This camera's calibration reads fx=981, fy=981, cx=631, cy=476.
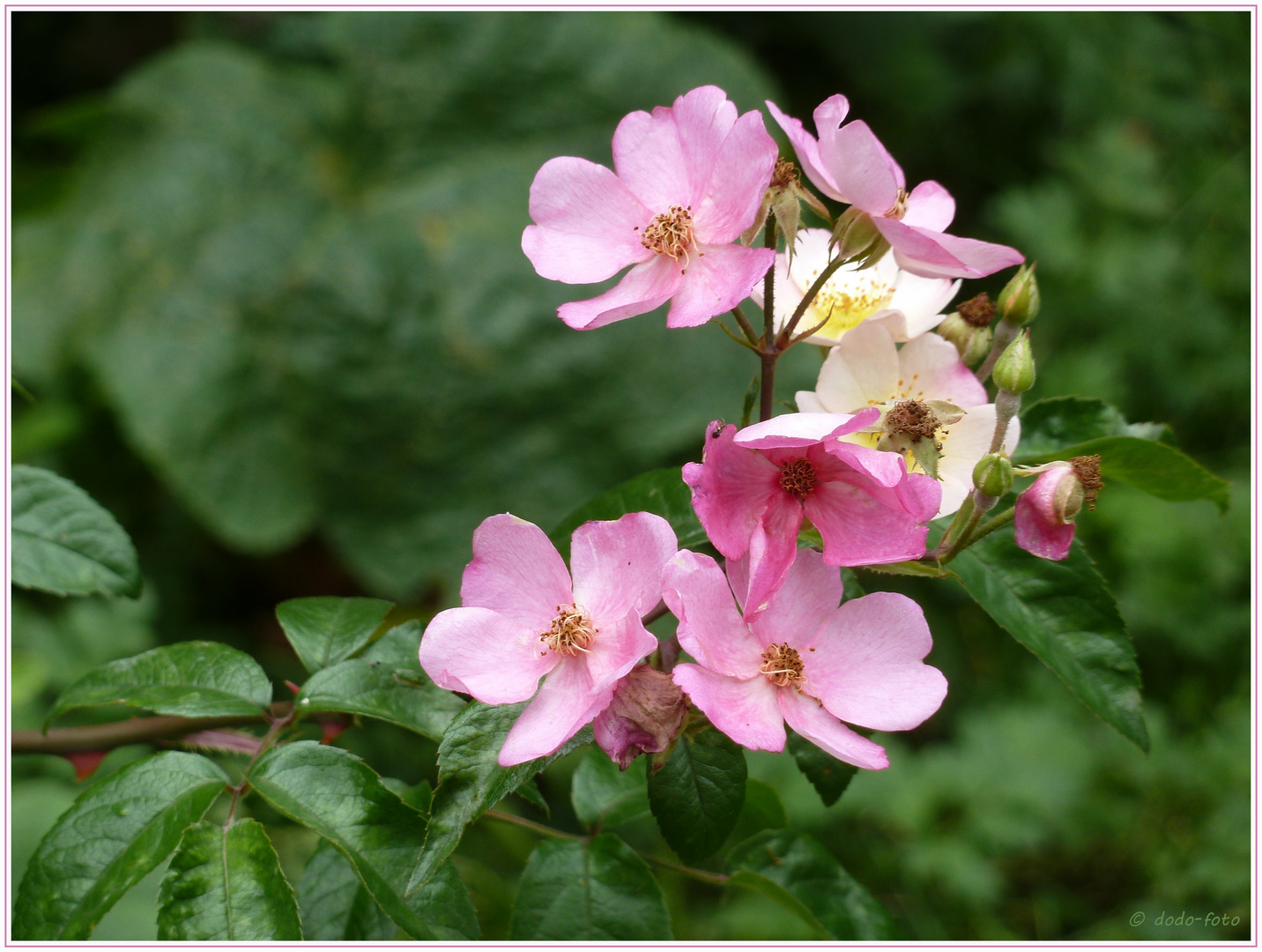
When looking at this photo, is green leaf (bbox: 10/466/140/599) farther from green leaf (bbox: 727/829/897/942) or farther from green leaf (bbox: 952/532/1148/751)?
green leaf (bbox: 952/532/1148/751)

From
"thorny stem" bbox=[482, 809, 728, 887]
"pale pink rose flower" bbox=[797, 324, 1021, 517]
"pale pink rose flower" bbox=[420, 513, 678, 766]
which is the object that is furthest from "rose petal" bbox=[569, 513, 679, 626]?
"thorny stem" bbox=[482, 809, 728, 887]

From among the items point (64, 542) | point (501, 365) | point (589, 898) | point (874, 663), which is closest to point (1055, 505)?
point (874, 663)

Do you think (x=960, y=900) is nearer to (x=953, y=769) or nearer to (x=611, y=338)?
(x=953, y=769)

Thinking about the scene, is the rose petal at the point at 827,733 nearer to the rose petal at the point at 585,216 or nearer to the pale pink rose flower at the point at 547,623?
the pale pink rose flower at the point at 547,623

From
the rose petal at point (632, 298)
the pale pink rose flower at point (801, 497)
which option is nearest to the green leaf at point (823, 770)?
the pale pink rose flower at point (801, 497)

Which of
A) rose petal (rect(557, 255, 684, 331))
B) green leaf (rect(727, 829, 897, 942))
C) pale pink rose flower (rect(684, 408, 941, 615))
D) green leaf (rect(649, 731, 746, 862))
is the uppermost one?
rose petal (rect(557, 255, 684, 331))

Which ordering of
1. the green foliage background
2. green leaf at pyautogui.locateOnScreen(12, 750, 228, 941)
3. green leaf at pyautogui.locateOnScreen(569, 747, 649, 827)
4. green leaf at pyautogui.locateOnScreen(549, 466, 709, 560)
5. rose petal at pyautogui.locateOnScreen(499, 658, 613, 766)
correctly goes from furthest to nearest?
the green foliage background → green leaf at pyautogui.locateOnScreen(569, 747, 649, 827) → green leaf at pyautogui.locateOnScreen(549, 466, 709, 560) → green leaf at pyautogui.locateOnScreen(12, 750, 228, 941) → rose petal at pyautogui.locateOnScreen(499, 658, 613, 766)

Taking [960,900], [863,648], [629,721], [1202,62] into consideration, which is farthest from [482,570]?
[1202,62]
